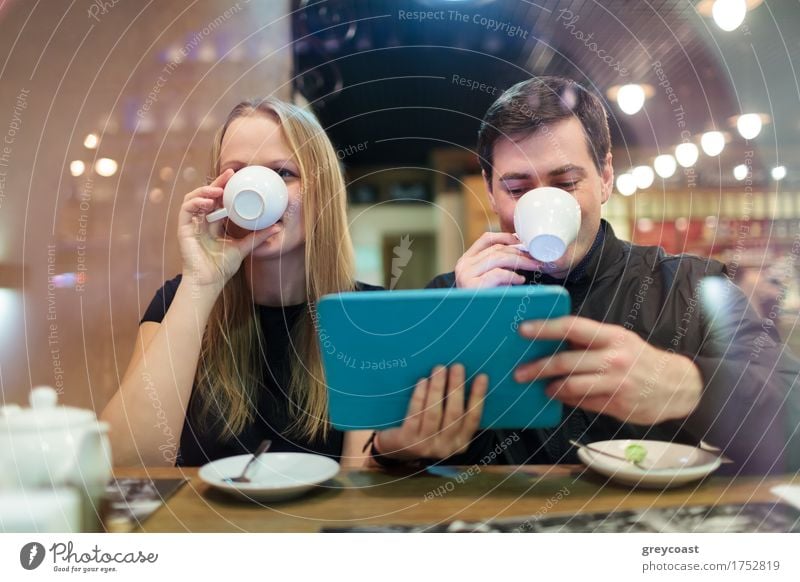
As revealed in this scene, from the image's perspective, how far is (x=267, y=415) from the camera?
672 mm

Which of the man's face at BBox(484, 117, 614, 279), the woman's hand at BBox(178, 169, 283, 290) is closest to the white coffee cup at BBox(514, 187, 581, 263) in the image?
the man's face at BBox(484, 117, 614, 279)

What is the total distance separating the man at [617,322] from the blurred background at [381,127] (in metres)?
0.02

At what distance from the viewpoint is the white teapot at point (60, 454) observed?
65 cm

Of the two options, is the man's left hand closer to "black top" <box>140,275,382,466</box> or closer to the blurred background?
the blurred background

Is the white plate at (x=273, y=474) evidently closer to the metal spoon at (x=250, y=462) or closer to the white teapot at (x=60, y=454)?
the metal spoon at (x=250, y=462)

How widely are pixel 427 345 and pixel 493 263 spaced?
11cm

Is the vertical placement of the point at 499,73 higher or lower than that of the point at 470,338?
higher

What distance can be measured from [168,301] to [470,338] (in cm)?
31

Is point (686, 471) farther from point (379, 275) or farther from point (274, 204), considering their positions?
point (274, 204)

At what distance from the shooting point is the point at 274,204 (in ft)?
2.07

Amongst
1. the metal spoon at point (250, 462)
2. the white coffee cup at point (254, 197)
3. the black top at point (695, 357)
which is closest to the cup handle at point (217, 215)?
the white coffee cup at point (254, 197)
